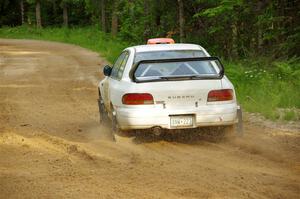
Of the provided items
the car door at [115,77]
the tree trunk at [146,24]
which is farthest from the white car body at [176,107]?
the tree trunk at [146,24]

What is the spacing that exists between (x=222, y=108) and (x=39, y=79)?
12.6 meters

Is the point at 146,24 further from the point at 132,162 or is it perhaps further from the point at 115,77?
the point at 132,162

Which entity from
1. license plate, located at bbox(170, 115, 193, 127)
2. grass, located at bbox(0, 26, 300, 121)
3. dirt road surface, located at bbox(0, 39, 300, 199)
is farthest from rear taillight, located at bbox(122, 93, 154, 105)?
grass, located at bbox(0, 26, 300, 121)

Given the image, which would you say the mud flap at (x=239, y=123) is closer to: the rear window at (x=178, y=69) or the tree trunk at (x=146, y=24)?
the rear window at (x=178, y=69)

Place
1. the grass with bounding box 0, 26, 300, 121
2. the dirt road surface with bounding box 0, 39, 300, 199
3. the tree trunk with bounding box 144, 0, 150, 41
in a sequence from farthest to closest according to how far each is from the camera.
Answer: the tree trunk with bounding box 144, 0, 150, 41 → the grass with bounding box 0, 26, 300, 121 → the dirt road surface with bounding box 0, 39, 300, 199

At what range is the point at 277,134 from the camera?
9.33m

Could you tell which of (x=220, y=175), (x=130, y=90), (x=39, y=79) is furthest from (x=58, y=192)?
(x=39, y=79)

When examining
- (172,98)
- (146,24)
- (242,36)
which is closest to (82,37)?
(146,24)

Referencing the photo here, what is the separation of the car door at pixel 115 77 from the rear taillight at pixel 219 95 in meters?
1.58

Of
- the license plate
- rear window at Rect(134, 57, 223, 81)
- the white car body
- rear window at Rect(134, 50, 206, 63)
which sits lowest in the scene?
the license plate

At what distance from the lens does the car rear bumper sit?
835cm

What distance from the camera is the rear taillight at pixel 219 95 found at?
27.8 ft

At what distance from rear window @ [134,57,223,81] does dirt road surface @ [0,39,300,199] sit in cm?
103

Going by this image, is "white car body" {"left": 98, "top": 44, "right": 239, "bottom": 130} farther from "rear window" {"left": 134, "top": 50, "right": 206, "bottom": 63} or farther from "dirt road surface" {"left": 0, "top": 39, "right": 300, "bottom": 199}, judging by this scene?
"rear window" {"left": 134, "top": 50, "right": 206, "bottom": 63}
